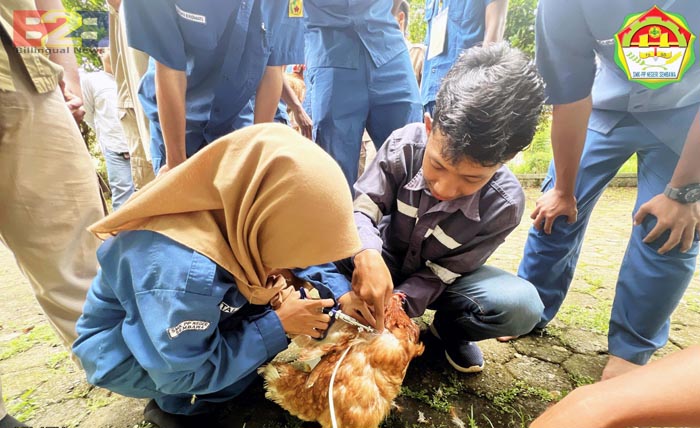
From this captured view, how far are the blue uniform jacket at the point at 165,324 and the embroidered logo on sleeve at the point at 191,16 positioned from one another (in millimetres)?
1044

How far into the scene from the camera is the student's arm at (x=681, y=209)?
1261 mm

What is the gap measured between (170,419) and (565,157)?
1.98 meters

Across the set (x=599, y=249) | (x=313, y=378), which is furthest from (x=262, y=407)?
(x=599, y=249)

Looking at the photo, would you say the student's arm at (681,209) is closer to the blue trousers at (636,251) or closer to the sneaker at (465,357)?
the blue trousers at (636,251)

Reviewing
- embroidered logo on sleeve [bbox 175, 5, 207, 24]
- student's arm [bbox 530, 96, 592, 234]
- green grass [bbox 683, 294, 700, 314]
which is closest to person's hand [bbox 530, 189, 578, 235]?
student's arm [bbox 530, 96, 592, 234]

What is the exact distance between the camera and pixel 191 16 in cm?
150

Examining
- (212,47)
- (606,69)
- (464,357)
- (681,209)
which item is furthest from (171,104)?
(681,209)

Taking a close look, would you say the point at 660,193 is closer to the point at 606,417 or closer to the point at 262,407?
the point at 606,417

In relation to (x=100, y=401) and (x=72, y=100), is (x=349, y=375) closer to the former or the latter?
(x=100, y=401)

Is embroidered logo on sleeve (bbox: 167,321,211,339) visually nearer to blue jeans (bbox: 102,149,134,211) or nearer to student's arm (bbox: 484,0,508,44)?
student's arm (bbox: 484,0,508,44)

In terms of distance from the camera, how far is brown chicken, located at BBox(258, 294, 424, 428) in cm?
110

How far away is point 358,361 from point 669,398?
2.65ft

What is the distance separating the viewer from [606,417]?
0.62m

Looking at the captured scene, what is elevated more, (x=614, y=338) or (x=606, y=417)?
(x=606, y=417)
